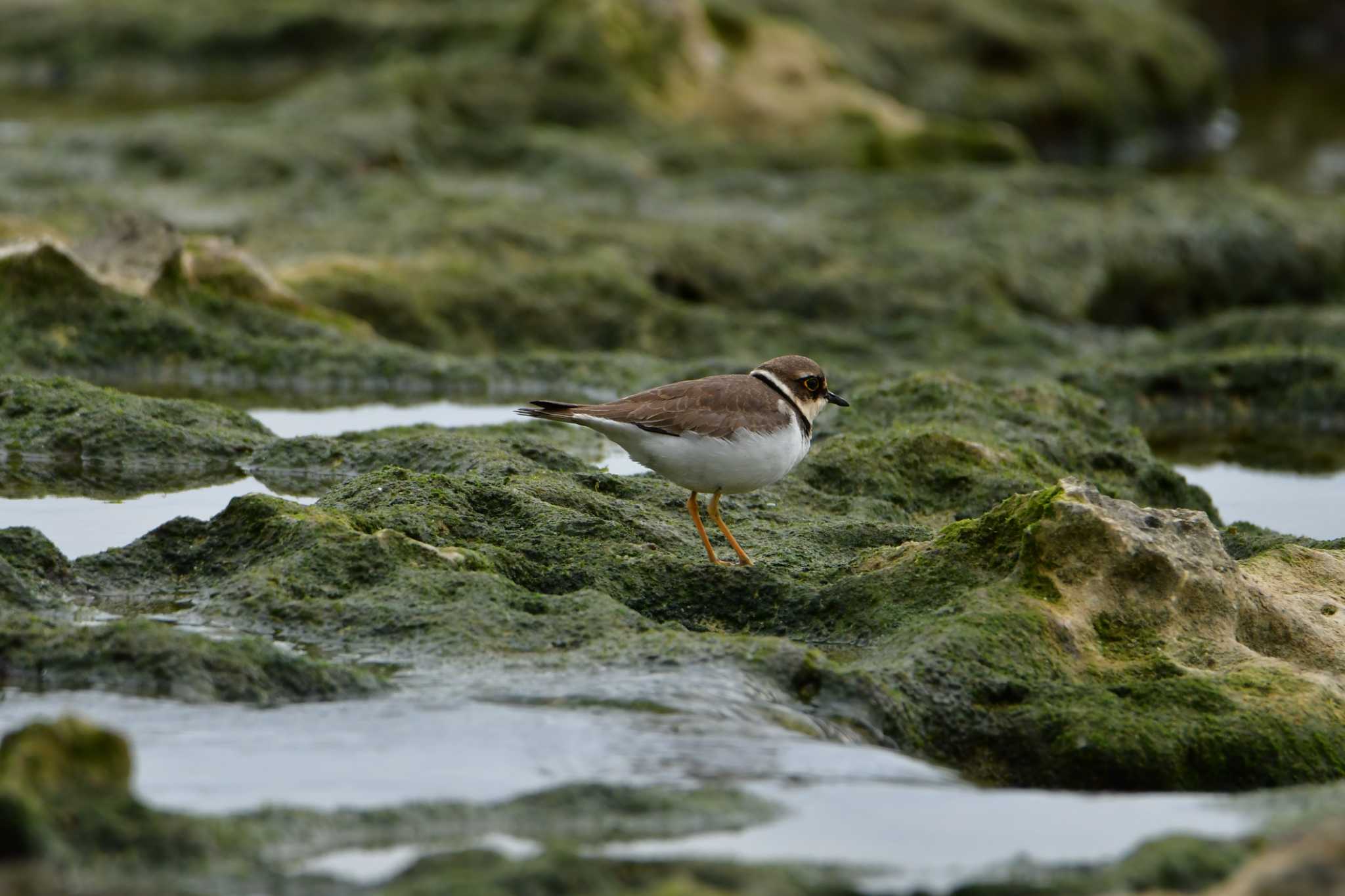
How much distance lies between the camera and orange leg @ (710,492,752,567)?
251 inches

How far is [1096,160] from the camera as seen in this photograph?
25.8 meters

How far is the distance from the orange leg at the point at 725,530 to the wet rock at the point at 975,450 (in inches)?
39.1

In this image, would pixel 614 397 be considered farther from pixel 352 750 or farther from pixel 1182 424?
pixel 352 750

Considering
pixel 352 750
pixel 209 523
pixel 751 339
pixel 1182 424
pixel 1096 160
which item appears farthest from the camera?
pixel 1096 160

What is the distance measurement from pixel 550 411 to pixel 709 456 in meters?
0.68

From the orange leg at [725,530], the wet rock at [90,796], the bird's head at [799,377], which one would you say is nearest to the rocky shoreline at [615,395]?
the wet rock at [90,796]

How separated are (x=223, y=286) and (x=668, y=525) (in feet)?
16.4

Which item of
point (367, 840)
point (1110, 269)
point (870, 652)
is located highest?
point (1110, 269)

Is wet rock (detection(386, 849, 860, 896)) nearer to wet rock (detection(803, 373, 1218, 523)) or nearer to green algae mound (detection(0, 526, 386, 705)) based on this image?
green algae mound (detection(0, 526, 386, 705))

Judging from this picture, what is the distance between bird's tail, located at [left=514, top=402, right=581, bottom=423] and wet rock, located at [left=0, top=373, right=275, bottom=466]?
7.01 ft

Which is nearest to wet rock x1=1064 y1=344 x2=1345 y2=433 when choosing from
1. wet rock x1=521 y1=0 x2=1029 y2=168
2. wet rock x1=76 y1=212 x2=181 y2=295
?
wet rock x1=76 y1=212 x2=181 y2=295

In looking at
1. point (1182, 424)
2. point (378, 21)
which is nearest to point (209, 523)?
point (1182, 424)

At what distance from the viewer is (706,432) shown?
6406mm

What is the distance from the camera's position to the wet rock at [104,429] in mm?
7703
